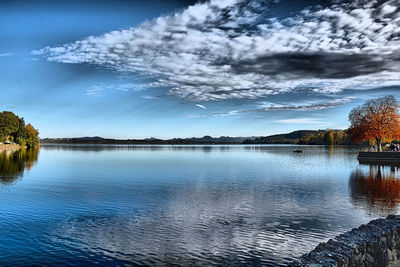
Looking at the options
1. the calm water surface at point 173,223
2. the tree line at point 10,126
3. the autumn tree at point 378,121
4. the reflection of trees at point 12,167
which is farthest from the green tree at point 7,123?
the autumn tree at point 378,121

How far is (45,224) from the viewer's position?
67.6 ft

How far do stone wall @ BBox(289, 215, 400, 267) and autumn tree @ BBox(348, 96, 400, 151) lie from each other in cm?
9351

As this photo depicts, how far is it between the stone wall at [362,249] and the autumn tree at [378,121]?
307 feet

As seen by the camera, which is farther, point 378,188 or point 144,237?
point 378,188

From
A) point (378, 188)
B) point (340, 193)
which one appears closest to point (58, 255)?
point (340, 193)

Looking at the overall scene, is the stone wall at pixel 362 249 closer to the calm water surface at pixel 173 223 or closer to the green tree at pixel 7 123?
the calm water surface at pixel 173 223

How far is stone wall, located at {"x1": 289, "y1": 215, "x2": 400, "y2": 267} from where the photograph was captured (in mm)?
10711

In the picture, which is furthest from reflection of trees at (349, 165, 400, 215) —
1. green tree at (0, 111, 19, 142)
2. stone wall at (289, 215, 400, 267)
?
→ green tree at (0, 111, 19, 142)

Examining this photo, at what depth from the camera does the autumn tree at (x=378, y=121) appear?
95.2 m

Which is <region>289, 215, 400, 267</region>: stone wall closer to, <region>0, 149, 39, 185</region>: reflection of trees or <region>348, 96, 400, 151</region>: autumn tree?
<region>0, 149, 39, 185</region>: reflection of trees

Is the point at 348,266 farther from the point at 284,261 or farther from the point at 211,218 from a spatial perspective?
the point at 211,218

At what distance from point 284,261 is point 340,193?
24.8 m

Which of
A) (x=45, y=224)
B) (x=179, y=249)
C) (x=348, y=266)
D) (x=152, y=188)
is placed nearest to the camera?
(x=348, y=266)

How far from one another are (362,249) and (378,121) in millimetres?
99847
